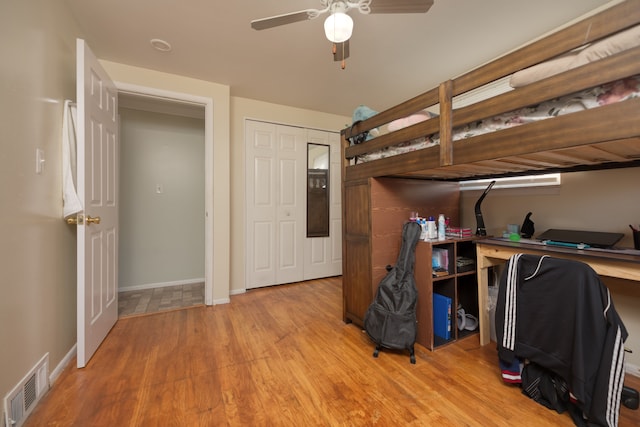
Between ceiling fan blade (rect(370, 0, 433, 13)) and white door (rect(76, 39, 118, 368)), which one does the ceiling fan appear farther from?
white door (rect(76, 39, 118, 368))

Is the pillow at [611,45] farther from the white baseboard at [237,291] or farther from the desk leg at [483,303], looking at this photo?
the white baseboard at [237,291]

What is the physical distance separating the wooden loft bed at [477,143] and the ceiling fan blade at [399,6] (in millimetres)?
416

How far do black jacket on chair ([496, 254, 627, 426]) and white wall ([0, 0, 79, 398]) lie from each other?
2578 mm

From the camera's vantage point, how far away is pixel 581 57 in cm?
101

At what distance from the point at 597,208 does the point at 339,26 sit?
2.07 meters

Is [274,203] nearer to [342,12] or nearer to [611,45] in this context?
[342,12]

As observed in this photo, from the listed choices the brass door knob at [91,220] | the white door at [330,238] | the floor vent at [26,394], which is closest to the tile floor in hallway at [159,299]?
the floor vent at [26,394]

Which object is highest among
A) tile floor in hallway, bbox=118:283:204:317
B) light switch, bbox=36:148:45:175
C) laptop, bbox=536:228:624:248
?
light switch, bbox=36:148:45:175

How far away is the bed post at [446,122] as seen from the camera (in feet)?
4.79

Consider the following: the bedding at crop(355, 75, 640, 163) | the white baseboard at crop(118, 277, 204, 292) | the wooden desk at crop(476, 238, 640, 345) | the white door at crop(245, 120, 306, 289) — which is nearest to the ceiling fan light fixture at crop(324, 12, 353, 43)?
the bedding at crop(355, 75, 640, 163)

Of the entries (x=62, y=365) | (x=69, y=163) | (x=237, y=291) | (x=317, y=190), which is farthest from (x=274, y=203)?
(x=62, y=365)

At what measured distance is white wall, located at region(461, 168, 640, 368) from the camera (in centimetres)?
160

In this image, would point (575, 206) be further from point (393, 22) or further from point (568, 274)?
point (393, 22)

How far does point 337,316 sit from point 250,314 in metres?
0.88
